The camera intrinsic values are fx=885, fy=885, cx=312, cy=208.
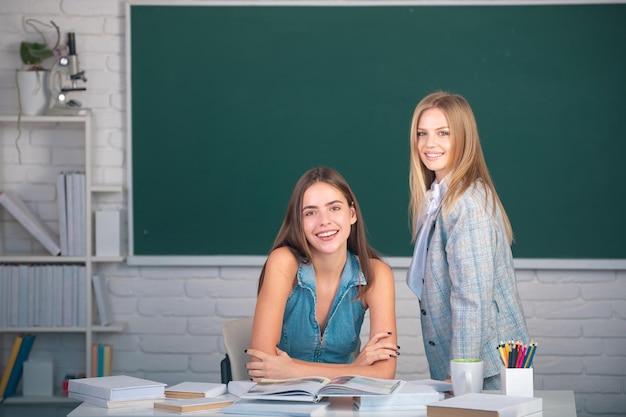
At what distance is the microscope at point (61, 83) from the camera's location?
3.96 metres

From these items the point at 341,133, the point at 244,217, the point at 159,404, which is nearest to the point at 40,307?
the point at 244,217

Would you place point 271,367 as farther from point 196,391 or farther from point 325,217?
point 325,217

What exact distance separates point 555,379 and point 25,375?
7.96 ft

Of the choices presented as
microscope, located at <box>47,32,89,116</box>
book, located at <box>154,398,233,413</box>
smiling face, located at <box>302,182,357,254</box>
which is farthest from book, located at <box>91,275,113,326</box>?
book, located at <box>154,398,233,413</box>

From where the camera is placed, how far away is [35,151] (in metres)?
4.13

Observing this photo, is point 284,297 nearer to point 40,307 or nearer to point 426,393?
point 426,393

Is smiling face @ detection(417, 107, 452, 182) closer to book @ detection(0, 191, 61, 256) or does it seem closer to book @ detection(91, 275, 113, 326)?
book @ detection(91, 275, 113, 326)

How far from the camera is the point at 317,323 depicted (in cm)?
275

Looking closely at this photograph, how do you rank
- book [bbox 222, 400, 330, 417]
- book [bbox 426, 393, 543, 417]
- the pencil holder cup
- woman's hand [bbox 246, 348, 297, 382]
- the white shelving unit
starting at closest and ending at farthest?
book [bbox 426, 393, 543, 417]
book [bbox 222, 400, 330, 417]
the pencil holder cup
woman's hand [bbox 246, 348, 297, 382]
the white shelving unit

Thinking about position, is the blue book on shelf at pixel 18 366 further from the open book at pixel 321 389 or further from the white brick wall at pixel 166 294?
the open book at pixel 321 389

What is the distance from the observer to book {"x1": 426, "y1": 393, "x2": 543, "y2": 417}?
6.17ft

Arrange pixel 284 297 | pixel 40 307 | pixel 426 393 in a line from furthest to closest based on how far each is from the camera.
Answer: pixel 40 307 → pixel 284 297 → pixel 426 393

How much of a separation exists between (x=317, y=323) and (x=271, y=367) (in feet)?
0.97

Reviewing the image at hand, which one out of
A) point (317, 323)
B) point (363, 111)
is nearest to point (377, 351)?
point (317, 323)
